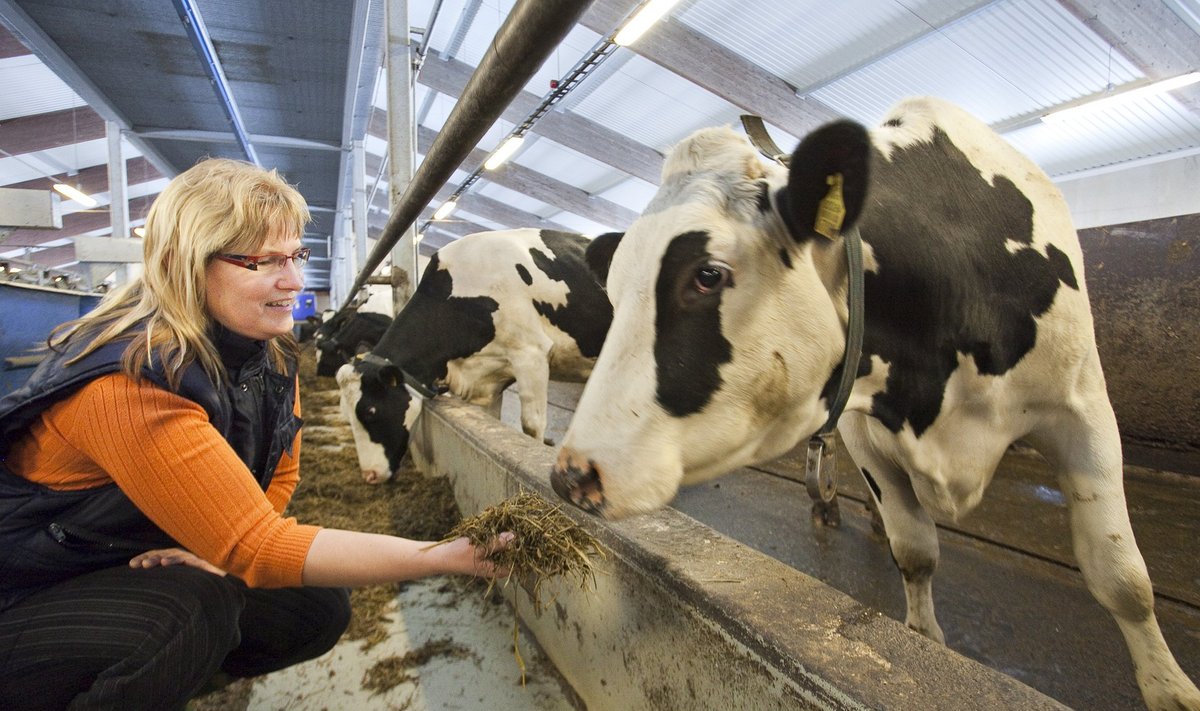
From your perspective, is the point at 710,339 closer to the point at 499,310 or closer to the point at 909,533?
the point at 909,533

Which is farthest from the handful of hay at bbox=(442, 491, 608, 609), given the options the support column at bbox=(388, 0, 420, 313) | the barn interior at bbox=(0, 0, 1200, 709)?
the support column at bbox=(388, 0, 420, 313)

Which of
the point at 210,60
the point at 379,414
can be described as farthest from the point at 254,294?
the point at 210,60

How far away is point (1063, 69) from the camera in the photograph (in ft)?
22.3

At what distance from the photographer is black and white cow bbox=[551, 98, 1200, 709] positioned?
1095mm

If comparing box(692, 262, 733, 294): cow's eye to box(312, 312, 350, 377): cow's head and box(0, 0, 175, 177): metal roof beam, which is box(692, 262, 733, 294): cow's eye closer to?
box(312, 312, 350, 377): cow's head

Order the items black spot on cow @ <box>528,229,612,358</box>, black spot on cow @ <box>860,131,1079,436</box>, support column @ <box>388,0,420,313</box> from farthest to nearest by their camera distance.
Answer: support column @ <box>388,0,420,313</box>
black spot on cow @ <box>528,229,612,358</box>
black spot on cow @ <box>860,131,1079,436</box>

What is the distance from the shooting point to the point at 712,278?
1116 millimetres

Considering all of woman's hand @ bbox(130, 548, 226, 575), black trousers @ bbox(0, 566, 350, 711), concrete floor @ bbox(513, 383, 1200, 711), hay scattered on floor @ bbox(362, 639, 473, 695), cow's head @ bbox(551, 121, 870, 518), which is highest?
cow's head @ bbox(551, 121, 870, 518)

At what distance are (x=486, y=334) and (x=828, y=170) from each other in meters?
3.45

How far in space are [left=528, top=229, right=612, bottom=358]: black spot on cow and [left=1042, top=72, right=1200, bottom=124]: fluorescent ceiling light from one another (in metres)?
6.29

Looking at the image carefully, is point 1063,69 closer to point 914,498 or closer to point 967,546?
point 967,546

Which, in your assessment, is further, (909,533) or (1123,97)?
(1123,97)

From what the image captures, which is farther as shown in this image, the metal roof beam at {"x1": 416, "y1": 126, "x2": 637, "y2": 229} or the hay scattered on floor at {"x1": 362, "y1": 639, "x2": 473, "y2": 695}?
the metal roof beam at {"x1": 416, "y1": 126, "x2": 637, "y2": 229}

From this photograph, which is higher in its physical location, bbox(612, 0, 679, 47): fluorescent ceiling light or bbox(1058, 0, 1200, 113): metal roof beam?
bbox(1058, 0, 1200, 113): metal roof beam
